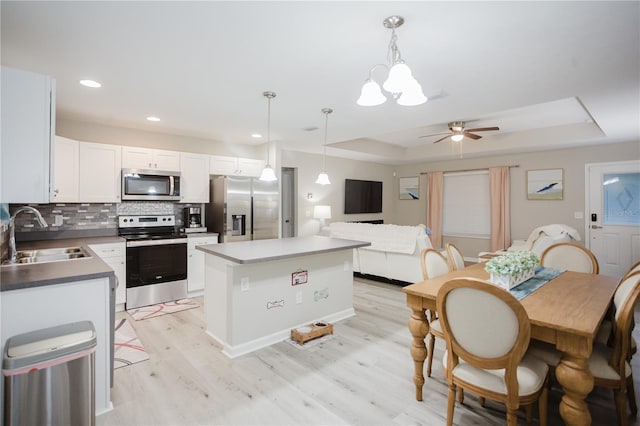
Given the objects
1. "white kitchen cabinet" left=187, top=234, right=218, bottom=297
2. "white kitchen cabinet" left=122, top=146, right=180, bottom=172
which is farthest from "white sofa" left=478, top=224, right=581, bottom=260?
"white kitchen cabinet" left=122, top=146, right=180, bottom=172

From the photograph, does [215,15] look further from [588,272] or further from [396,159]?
[396,159]

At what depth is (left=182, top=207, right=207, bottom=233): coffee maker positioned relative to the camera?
189 inches

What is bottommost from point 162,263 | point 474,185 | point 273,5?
point 162,263

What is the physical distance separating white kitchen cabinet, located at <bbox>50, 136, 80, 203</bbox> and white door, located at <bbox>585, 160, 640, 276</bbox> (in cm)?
816

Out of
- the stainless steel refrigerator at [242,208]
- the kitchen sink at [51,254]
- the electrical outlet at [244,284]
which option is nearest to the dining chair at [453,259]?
the electrical outlet at [244,284]

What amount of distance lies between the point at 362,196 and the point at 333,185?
0.99 meters

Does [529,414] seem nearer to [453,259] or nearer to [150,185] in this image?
[453,259]

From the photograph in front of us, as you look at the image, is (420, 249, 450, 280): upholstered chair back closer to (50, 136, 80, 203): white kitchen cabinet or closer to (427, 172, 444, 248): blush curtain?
(50, 136, 80, 203): white kitchen cabinet

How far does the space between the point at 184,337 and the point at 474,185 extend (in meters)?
6.75

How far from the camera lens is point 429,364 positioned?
2.53 m

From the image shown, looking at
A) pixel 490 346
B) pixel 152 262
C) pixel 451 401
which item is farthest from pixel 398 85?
pixel 152 262

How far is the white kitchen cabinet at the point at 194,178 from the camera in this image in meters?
4.71

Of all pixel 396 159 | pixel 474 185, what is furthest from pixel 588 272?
pixel 396 159

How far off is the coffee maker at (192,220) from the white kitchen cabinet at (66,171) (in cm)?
139
